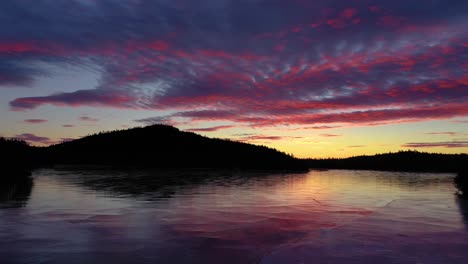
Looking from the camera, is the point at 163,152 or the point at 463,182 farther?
the point at 163,152

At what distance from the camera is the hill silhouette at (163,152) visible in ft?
468

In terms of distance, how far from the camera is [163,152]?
159 m

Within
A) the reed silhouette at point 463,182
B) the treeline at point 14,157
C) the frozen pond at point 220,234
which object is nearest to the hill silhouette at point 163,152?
the treeline at point 14,157

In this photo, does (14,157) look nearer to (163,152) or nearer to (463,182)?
(463,182)

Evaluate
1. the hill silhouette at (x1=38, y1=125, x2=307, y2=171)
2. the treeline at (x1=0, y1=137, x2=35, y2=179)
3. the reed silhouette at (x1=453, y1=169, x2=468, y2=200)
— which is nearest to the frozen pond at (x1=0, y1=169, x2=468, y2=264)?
the treeline at (x1=0, y1=137, x2=35, y2=179)

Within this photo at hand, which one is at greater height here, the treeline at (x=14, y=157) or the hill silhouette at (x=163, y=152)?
the hill silhouette at (x=163, y=152)

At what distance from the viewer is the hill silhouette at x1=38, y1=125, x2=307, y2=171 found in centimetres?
14250

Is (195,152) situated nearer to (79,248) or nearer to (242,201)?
(242,201)

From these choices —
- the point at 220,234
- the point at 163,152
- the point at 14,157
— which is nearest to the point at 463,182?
the point at 220,234

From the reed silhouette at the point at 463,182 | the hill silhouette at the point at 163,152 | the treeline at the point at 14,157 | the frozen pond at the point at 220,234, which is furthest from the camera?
the hill silhouette at the point at 163,152

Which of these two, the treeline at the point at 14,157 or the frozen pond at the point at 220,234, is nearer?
the frozen pond at the point at 220,234

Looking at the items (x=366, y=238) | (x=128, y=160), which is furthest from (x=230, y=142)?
(x=366, y=238)

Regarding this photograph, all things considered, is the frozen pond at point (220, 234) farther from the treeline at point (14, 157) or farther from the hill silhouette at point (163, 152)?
the hill silhouette at point (163, 152)

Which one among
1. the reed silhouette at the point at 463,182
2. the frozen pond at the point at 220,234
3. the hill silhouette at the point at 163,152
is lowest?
the frozen pond at the point at 220,234
